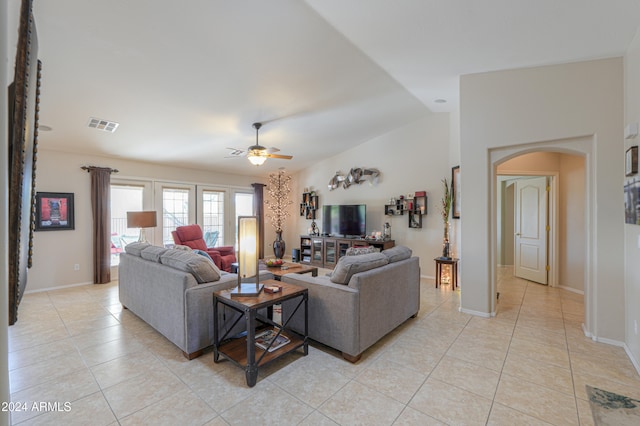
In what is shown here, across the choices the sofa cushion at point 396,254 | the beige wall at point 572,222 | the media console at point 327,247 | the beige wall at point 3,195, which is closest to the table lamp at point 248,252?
the sofa cushion at point 396,254

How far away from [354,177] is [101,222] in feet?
17.0

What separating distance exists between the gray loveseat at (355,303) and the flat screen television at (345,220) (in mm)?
3321

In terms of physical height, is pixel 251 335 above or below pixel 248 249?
below

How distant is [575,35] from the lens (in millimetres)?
2699

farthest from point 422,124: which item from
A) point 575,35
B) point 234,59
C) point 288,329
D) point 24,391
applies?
point 24,391

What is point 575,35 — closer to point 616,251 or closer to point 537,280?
point 616,251

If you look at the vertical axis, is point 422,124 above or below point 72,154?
above

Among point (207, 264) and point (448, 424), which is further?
point (207, 264)

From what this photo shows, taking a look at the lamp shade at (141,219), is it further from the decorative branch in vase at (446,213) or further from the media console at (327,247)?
the decorative branch in vase at (446,213)

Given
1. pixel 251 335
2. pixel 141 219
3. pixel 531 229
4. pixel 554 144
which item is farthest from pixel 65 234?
pixel 531 229

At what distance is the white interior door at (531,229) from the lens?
516 centimetres

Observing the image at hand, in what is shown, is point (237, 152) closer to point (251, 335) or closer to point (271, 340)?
point (271, 340)

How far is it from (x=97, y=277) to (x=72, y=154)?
7.40 feet

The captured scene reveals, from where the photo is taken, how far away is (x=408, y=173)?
6020mm
